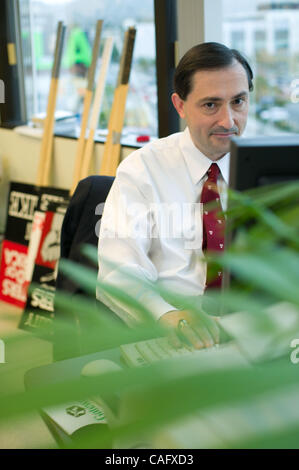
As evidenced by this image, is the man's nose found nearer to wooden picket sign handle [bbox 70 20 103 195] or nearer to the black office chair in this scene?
the black office chair

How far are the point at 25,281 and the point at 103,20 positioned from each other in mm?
1521

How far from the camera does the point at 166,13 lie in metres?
3.04

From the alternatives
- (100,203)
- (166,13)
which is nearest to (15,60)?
(166,13)

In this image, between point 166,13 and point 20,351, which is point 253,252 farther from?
point 166,13

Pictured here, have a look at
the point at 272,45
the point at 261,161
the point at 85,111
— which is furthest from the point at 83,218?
the point at 85,111

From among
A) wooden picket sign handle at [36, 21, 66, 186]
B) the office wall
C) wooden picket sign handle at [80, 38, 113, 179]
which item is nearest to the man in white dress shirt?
wooden picket sign handle at [80, 38, 113, 179]

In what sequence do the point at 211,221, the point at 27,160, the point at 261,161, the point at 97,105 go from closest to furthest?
the point at 261,161 → the point at 211,221 → the point at 97,105 → the point at 27,160

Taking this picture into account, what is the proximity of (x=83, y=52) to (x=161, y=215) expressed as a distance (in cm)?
213

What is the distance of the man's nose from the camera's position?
1956 mm

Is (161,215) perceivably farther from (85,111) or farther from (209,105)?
(85,111)

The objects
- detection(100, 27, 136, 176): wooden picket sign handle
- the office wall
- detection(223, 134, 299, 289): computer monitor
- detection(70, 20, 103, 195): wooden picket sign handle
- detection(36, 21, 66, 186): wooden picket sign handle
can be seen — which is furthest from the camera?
the office wall

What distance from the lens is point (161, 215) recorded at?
1993mm

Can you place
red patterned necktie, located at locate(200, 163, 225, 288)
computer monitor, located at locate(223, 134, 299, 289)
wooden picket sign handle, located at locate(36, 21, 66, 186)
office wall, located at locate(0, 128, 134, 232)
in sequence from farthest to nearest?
1. office wall, located at locate(0, 128, 134, 232)
2. wooden picket sign handle, located at locate(36, 21, 66, 186)
3. red patterned necktie, located at locate(200, 163, 225, 288)
4. computer monitor, located at locate(223, 134, 299, 289)

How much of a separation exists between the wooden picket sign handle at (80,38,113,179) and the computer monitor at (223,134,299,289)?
245cm
